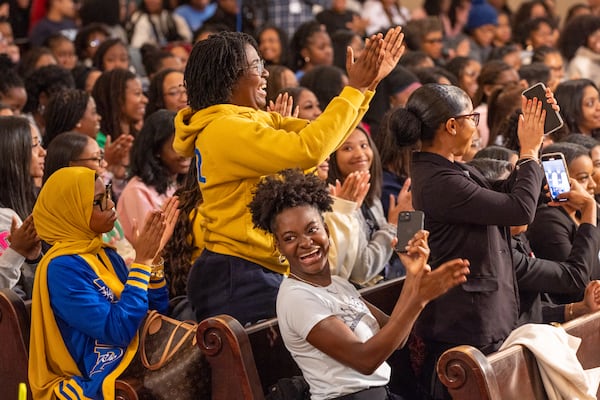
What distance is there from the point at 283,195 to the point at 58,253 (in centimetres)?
88

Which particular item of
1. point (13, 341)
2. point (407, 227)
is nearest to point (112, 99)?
point (13, 341)

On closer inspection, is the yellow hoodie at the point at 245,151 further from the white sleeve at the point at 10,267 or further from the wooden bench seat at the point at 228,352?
the white sleeve at the point at 10,267

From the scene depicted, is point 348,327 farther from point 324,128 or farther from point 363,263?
point 363,263

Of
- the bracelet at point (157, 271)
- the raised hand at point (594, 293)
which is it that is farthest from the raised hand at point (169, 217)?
the raised hand at point (594, 293)

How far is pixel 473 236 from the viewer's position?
3.64 meters

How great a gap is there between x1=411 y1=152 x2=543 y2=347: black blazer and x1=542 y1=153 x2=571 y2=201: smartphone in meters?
0.60

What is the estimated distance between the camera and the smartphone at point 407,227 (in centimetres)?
313

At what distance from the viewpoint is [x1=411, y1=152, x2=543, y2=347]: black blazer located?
3.56 meters

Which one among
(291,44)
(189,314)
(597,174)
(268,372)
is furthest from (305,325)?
(291,44)

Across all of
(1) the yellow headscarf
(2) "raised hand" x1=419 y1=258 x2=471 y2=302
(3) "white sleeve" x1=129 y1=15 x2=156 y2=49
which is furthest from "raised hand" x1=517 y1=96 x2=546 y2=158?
(3) "white sleeve" x1=129 y1=15 x2=156 y2=49

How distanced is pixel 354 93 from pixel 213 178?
1.85 ft

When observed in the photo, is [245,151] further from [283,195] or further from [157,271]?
[157,271]

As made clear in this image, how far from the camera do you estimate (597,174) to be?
5066mm

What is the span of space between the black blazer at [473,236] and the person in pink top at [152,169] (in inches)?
71.0
